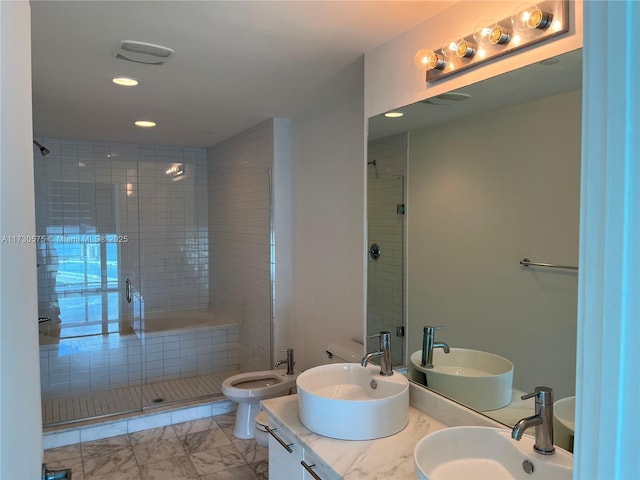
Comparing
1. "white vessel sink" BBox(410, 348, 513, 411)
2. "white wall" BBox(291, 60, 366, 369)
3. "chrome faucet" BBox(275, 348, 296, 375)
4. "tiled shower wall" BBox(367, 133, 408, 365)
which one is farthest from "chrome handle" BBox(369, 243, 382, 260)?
"chrome faucet" BBox(275, 348, 296, 375)

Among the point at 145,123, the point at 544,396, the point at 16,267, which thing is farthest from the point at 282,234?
the point at 16,267

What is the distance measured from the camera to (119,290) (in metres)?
4.55

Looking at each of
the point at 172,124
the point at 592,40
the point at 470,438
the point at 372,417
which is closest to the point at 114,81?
the point at 172,124

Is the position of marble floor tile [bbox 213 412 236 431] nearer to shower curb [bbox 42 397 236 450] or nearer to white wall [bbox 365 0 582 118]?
shower curb [bbox 42 397 236 450]

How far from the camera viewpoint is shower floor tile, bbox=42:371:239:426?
3721 mm

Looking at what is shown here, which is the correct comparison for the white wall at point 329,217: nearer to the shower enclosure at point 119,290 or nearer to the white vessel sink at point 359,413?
the white vessel sink at point 359,413

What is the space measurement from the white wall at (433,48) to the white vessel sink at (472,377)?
106cm

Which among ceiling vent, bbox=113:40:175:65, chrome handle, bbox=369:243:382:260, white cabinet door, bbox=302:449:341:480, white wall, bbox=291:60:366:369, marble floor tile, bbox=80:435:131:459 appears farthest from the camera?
marble floor tile, bbox=80:435:131:459

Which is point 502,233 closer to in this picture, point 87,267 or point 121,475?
point 121,475

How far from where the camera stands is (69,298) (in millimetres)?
4547

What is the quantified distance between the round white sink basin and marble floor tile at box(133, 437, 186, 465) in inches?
102

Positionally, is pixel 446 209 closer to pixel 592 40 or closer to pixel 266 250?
pixel 592 40

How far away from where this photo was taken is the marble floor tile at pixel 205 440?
3.38 m

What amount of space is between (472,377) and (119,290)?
3.69 metres
